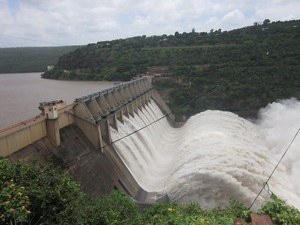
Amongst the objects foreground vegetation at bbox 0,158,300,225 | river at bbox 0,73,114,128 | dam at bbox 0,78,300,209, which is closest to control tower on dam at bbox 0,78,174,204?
dam at bbox 0,78,300,209

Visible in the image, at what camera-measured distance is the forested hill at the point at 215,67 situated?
3609cm

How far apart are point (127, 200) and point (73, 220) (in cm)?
351

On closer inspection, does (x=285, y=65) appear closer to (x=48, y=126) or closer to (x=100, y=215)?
(x=48, y=126)

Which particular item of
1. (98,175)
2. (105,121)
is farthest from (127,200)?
(105,121)

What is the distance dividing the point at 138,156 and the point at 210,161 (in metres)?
4.23

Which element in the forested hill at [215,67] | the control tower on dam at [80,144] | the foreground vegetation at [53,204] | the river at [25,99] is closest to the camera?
the foreground vegetation at [53,204]

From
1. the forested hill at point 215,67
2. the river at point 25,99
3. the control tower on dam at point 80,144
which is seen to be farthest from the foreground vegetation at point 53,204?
the forested hill at point 215,67

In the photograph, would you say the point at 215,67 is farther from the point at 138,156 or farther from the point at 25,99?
the point at 138,156

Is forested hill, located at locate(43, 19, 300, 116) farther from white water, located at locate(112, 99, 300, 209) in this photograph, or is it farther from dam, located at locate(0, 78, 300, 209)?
dam, located at locate(0, 78, 300, 209)

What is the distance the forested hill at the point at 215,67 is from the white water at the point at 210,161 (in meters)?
9.32

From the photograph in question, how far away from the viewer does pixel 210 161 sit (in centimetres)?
1587

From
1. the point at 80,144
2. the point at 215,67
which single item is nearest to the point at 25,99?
the point at 80,144

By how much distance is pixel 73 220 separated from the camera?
7.49 meters

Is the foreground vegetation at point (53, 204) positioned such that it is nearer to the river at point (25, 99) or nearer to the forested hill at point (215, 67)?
the river at point (25, 99)
